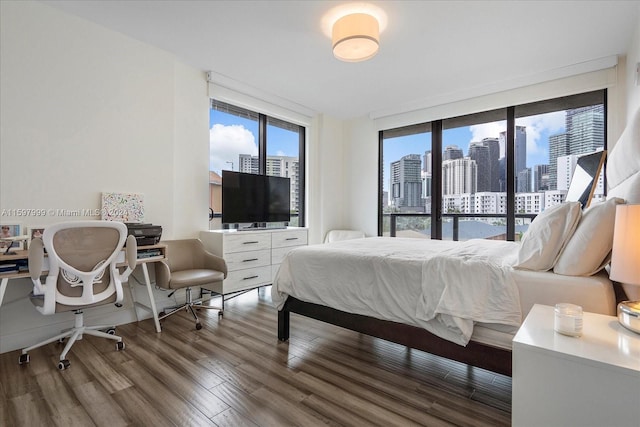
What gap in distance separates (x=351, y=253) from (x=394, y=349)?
33.4 inches

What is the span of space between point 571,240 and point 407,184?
3485 millimetres

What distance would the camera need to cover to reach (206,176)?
147 inches

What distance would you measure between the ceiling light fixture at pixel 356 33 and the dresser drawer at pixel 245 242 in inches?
87.9

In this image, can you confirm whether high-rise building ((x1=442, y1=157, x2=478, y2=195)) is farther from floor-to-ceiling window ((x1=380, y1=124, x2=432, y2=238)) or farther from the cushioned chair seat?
the cushioned chair seat

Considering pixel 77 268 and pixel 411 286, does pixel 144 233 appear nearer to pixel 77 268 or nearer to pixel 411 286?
pixel 77 268

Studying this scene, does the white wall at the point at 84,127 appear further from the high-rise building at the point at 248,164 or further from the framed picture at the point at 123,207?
the high-rise building at the point at 248,164

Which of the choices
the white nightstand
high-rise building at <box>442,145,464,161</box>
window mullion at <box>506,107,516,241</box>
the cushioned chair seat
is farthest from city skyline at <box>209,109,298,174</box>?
the white nightstand

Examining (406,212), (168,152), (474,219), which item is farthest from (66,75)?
(474,219)

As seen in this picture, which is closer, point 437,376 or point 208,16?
point 437,376

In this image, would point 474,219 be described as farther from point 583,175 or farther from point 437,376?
point 437,376

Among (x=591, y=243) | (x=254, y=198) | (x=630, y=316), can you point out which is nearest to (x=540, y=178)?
(x=591, y=243)

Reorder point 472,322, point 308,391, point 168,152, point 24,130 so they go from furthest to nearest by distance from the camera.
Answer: point 168,152 < point 24,130 < point 308,391 < point 472,322

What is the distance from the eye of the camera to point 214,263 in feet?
10.7

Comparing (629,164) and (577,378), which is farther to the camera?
(629,164)
